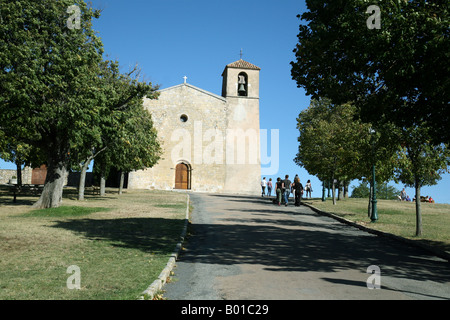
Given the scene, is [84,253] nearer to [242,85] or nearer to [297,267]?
[297,267]

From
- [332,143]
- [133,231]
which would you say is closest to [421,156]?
[133,231]

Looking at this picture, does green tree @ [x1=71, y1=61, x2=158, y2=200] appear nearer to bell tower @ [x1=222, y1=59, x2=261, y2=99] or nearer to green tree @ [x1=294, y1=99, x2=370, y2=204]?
green tree @ [x1=294, y1=99, x2=370, y2=204]

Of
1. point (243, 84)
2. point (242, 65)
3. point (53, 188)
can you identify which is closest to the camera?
point (53, 188)

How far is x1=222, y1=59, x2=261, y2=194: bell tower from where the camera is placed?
42.2m

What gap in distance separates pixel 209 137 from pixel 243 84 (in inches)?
282

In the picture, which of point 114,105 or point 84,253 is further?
point 114,105

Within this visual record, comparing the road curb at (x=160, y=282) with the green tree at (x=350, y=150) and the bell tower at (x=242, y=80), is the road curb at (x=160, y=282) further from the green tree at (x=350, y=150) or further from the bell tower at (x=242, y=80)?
the bell tower at (x=242, y=80)

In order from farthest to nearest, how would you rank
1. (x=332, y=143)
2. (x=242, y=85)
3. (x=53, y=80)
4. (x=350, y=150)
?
(x=242, y=85)
(x=332, y=143)
(x=350, y=150)
(x=53, y=80)

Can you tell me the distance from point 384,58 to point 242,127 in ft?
114

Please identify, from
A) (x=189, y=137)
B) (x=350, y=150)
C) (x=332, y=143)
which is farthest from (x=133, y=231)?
(x=189, y=137)

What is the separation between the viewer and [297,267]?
7.42 m

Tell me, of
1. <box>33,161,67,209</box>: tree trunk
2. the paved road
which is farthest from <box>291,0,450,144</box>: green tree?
<box>33,161,67,209</box>: tree trunk

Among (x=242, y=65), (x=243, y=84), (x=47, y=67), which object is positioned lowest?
(x=47, y=67)

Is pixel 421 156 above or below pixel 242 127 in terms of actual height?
below
